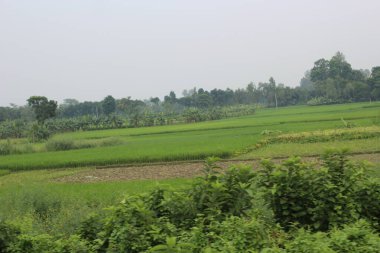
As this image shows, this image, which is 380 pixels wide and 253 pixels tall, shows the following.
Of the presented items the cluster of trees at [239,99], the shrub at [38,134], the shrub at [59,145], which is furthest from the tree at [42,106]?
the shrub at [59,145]

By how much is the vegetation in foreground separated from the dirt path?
9522 mm

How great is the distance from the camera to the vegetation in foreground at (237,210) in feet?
15.1

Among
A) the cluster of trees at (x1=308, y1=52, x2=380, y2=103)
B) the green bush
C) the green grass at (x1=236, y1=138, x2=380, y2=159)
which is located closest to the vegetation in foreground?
the green bush

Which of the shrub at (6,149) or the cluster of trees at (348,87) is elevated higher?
the cluster of trees at (348,87)

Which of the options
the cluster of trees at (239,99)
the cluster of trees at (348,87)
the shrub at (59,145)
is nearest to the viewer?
the shrub at (59,145)

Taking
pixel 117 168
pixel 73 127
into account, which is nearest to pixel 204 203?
pixel 117 168

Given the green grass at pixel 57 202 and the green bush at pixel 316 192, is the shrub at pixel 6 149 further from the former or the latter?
the green bush at pixel 316 192

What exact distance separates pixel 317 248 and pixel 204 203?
2.04 m

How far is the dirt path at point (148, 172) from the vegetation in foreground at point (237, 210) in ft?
31.2

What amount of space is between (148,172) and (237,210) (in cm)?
1251

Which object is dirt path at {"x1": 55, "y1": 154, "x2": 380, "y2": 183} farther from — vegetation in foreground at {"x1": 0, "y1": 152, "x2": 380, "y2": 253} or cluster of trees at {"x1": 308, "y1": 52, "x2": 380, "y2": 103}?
cluster of trees at {"x1": 308, "y1": 52, "x2": 380, "y2": 103}

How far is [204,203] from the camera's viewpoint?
5.29 metres

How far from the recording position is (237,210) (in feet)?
17.1

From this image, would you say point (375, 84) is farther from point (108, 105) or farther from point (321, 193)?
point (321, 193)
